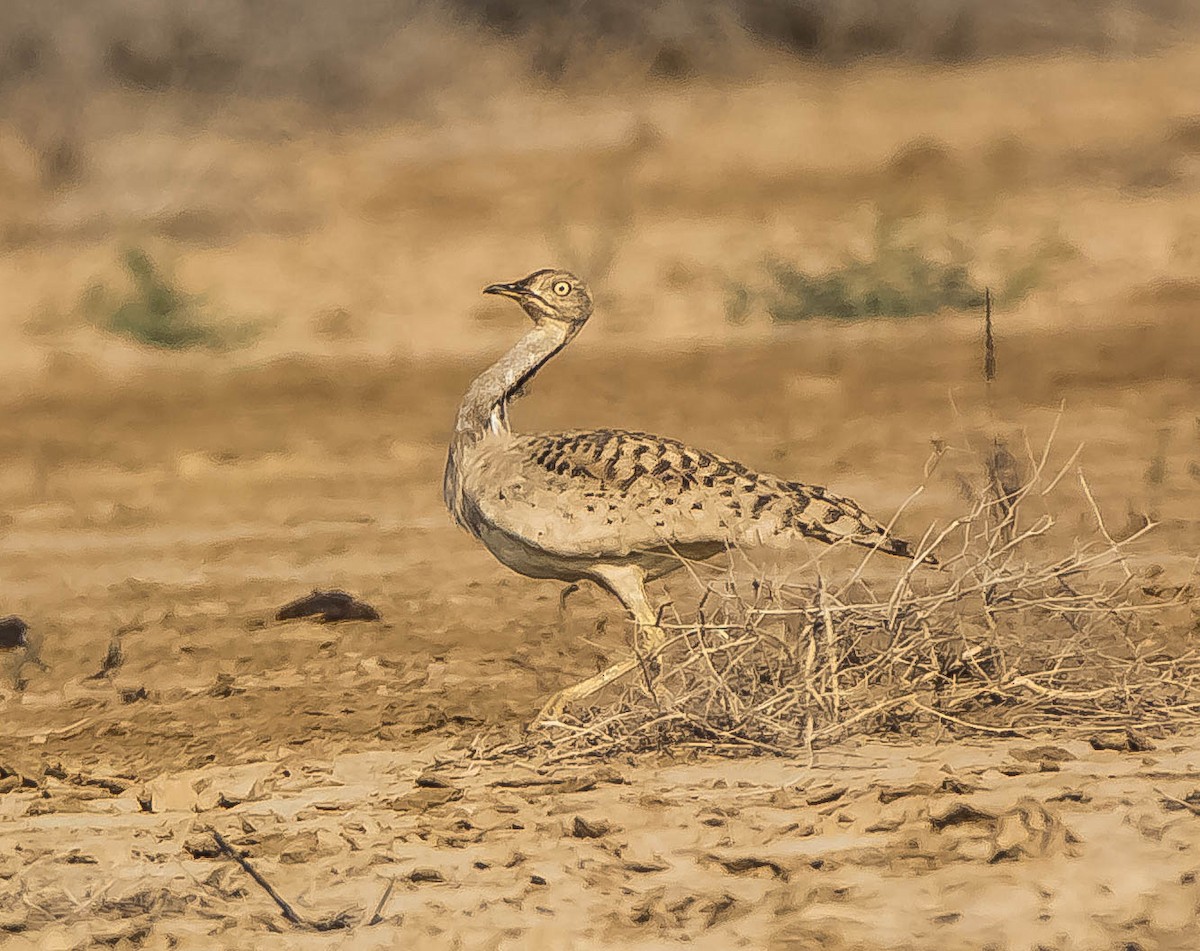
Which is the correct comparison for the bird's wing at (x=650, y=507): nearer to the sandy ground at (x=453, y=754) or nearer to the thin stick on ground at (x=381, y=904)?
the sandy ground at (x=453, y=754)

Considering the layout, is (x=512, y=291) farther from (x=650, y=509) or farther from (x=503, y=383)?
(x=650, y=509)

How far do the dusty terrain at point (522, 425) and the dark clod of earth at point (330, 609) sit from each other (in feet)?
0.39

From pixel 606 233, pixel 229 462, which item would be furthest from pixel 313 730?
pixel 606 233

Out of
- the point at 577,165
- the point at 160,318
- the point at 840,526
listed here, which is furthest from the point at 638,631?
the point at 577,165

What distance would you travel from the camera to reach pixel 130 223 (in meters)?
22.1

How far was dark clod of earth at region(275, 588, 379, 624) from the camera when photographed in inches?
307

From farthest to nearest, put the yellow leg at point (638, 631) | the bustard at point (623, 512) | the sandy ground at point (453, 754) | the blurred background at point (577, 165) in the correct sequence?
the blurred background at point (577, 165) < the bustard at point (623, 512) < the yellow leg at point (638, 631) < the sandy ground at point (453, 754)

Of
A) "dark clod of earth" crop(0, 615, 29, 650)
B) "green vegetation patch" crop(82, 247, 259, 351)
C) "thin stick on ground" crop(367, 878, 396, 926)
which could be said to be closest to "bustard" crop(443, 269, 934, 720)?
"thin stick on ground" crop(367, 878, 396, 926)

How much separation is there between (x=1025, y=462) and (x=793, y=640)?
5.05 meters

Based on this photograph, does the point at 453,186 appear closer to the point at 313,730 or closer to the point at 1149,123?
the point at 1149,123

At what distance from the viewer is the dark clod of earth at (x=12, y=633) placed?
307 inches

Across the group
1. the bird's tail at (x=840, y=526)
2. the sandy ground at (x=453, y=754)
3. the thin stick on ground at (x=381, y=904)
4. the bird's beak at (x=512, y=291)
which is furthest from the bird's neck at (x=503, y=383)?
the thin stick on ground at (x=381, y=904)

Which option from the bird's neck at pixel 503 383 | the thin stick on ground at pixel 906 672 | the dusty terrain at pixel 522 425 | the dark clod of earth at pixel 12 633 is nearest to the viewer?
the dusty terrain at pixel 522 425

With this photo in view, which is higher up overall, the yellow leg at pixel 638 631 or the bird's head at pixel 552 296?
the bird's head at pixel 552 296
